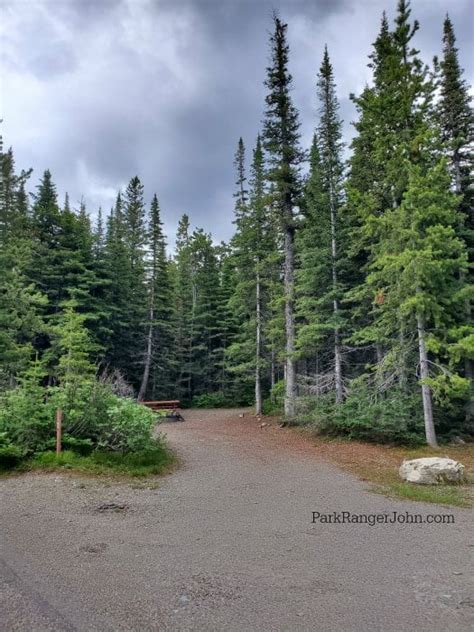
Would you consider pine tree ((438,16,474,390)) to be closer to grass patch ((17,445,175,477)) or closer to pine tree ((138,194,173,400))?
grass patch ((17,445,175,477))

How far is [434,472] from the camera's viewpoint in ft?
23.7

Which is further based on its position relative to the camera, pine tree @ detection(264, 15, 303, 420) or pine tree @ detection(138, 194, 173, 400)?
pine tree @ detection(138, 194, 173, 400)

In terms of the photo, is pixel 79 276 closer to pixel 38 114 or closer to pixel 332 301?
pixel 38 114

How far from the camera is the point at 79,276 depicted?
70.1 feet

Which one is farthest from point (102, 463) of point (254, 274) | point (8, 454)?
point (254, 274)

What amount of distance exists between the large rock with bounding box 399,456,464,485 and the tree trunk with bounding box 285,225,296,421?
26.4 ft

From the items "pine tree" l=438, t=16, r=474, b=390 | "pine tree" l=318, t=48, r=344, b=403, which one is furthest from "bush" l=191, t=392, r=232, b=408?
"pine tree" l=438, t=16, r=474, b=390

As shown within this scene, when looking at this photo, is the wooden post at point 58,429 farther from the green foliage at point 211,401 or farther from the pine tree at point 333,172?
the green foliage at point 211,401

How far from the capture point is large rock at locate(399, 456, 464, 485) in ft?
23.6

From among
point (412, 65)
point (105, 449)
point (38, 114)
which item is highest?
point (412, 65)

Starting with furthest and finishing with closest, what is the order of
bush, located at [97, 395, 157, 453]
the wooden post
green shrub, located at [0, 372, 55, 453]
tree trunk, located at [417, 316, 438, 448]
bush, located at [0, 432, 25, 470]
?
tree trunk, located at [417, 316, 438, 448]
bush, located at [97, 395, 157, 453]
green shrub, located at [0, 372, 55, 453]
the wooden post
bush, located at [0, 432, 25, 470]

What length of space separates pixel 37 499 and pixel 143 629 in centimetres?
400

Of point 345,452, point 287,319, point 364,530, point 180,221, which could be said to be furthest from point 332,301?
point 180,221

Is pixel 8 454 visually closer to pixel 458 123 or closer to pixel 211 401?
pixel 458 123
